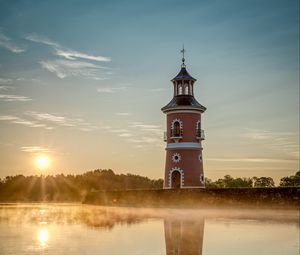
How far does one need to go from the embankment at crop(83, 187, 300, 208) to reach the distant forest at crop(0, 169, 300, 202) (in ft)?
77.2

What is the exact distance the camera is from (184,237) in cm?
1477

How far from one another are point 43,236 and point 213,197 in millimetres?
15703

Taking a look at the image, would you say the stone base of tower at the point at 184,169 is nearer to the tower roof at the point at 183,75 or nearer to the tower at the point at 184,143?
the tower at the point at 184,143

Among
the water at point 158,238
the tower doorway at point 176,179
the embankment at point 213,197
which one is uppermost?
the tower doorway at point 176,179

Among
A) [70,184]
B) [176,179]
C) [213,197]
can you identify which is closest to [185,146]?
[176,179]

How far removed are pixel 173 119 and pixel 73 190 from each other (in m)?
33.0

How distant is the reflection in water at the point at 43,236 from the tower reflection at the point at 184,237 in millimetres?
3512

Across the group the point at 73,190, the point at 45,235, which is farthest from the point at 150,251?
the point at 73,190

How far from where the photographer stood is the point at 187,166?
3550cm

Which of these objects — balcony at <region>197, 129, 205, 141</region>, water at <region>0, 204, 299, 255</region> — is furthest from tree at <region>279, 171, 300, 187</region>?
water at <region>0, 204, 299, 255</region>

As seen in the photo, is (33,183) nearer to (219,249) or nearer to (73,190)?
(73,190)

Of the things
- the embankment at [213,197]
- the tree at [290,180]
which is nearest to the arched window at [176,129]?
the embankment at [213,197]

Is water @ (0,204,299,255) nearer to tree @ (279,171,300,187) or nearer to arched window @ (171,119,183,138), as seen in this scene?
arched window @ (171,119,183,138)

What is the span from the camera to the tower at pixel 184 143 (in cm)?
3556
